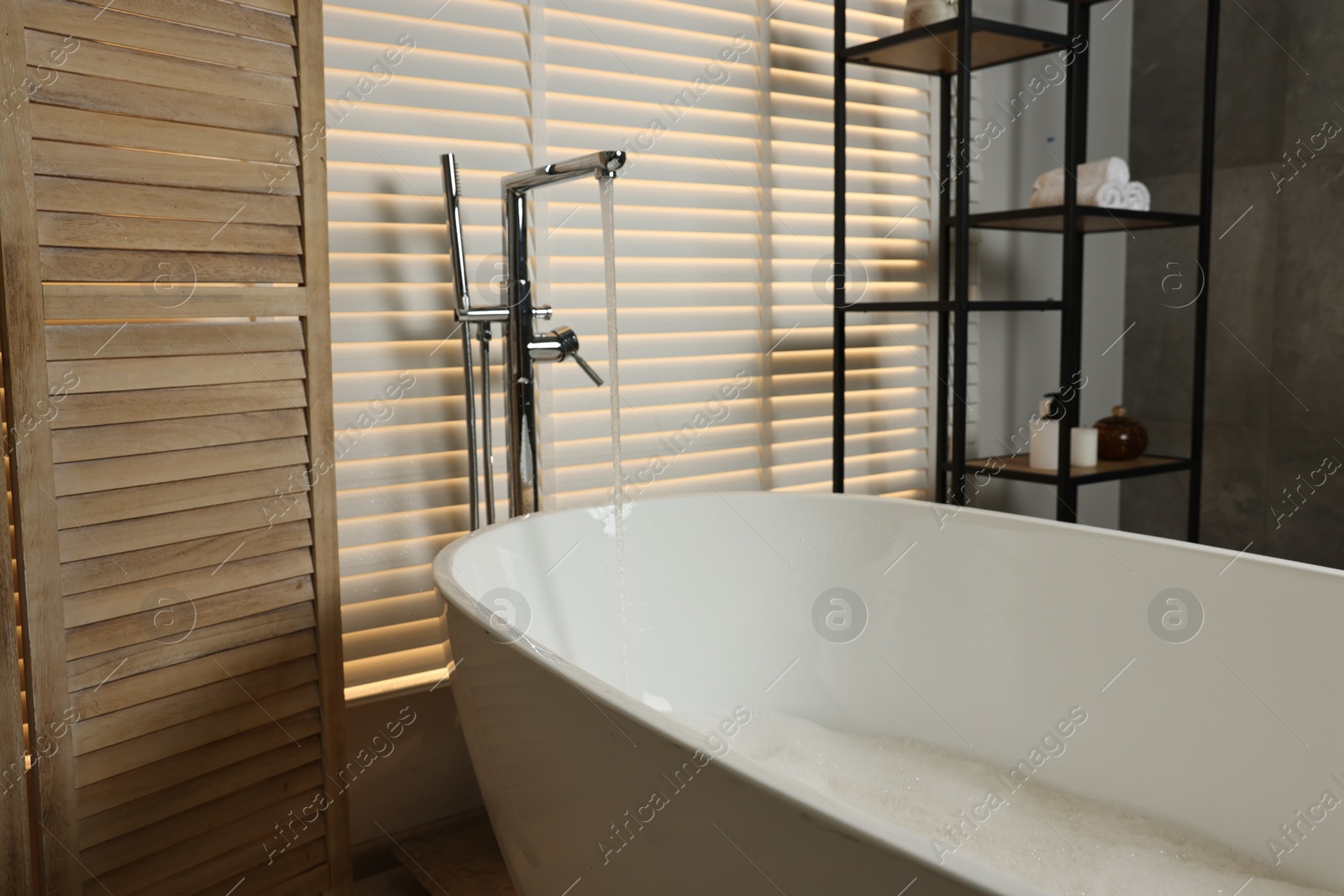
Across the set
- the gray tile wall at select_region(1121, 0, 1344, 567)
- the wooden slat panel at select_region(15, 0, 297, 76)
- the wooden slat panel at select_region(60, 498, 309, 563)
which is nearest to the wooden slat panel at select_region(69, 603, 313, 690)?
the wooden slat panel at select_region(60, 498, 309, 563)

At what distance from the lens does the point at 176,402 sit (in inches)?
49.3

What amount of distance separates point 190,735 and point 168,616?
0.16 meters

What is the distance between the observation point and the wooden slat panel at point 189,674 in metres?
1.19

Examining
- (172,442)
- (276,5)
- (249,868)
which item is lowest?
(249,868)

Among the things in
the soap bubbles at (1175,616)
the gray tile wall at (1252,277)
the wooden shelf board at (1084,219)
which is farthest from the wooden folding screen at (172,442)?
the gray tile wall at (1252,277)

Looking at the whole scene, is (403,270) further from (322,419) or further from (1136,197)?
(1136,197)

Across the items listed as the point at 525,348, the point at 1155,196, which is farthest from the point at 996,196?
the point at 525,348

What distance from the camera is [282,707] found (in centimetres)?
138

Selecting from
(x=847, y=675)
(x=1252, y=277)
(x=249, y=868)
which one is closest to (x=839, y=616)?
(x=847, y=675)

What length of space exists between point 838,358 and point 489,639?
1330 millimetres

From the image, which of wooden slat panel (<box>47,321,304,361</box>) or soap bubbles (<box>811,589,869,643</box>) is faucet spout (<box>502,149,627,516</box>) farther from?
soap bubbles (<box>811,589,869,643</box>)

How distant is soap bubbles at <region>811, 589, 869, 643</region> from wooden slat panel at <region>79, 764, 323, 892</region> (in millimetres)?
872

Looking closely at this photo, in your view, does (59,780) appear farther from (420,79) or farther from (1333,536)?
(1333,536)

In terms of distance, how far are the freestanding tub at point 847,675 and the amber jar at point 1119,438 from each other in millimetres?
803
